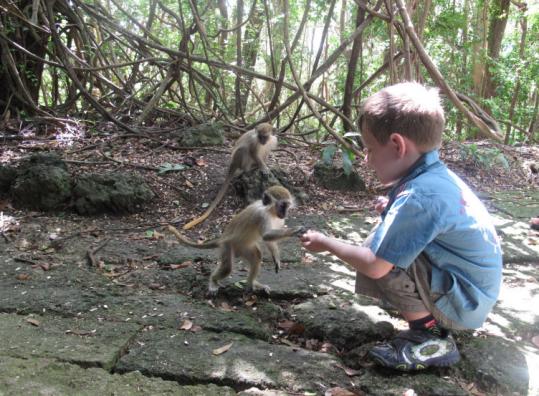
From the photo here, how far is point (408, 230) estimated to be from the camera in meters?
2.06

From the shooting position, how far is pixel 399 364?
233cm

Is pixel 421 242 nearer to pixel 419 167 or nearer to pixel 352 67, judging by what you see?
pixel 419 167

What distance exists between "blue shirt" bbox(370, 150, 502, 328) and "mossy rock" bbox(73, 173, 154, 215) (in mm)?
3209

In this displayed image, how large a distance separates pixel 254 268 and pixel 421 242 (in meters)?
1.63

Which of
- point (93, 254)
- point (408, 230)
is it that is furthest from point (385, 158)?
point (93, 254)

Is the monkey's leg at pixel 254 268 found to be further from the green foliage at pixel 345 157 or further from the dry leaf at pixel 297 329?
the green foliage at pixel 345 157

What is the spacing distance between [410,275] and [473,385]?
0.62 m

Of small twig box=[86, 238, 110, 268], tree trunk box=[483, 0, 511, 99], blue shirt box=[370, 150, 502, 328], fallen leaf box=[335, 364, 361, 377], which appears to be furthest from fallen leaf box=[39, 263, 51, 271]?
tree trunk box=[483, 0, 511, 99]

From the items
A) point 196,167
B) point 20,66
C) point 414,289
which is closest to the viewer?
point 414,289

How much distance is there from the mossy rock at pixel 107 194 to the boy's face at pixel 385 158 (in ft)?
10.3

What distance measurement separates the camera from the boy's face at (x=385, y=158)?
7.36 feet

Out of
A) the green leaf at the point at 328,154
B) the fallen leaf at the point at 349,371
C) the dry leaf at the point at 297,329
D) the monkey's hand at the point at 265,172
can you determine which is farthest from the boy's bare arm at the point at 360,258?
the green leaf at the point at 328,154

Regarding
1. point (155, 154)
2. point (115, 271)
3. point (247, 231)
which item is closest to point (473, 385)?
point (247, 231)

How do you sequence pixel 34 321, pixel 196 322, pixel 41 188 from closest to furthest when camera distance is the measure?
pixel 34 321 → pixel 196 322 → pixel 41 188
